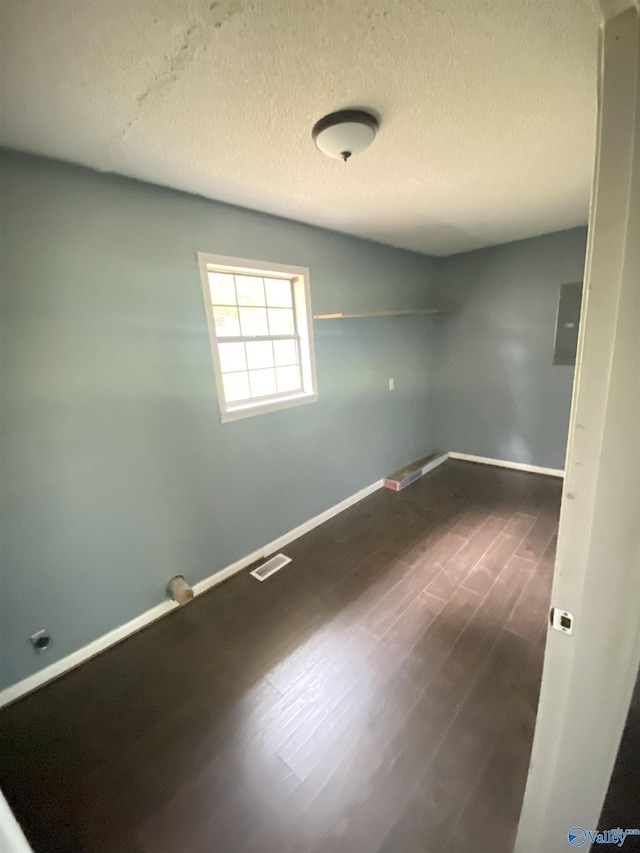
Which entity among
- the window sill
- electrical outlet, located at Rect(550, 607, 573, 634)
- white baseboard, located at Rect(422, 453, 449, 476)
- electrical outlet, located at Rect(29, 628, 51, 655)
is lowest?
white baseboard, located at Rect(422, 453, 449, 476)

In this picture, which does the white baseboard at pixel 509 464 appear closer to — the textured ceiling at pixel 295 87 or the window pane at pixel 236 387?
the textured ceiling at pixel 295 87

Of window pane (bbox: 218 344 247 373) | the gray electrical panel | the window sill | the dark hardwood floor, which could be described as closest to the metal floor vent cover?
the dark hardwood floor

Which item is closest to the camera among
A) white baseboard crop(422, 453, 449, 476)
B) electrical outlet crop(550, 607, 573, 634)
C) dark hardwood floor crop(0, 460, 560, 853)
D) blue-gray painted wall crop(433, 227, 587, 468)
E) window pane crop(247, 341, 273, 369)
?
electrical outlet crop(550, 607, 573, 634)

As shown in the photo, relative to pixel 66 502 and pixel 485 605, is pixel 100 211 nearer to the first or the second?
pixel 66 502

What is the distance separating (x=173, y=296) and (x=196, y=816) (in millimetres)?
2337

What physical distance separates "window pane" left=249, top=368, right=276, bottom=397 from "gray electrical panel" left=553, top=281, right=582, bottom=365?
10.0 ft

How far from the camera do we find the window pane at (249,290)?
2.36 meters

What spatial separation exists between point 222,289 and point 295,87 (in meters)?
1.32

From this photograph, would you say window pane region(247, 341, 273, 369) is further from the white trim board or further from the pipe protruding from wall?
the pipe protruding from wall

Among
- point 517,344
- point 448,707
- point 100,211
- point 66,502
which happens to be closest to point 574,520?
point 448,707

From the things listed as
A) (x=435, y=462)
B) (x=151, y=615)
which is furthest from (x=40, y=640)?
(x=435, y=462)

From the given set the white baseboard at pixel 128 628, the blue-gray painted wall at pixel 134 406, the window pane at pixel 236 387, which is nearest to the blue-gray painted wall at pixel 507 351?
the blue-gray painted wall at pixel 134 406

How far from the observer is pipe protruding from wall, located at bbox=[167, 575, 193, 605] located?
6.57 feet

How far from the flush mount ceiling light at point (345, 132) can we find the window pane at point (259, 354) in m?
1.33
